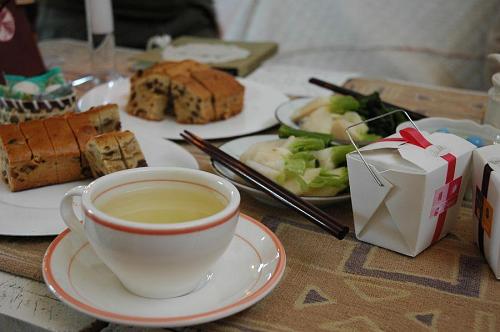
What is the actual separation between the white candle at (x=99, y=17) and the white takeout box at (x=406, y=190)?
1.09 m

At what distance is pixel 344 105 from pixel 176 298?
0.70 m

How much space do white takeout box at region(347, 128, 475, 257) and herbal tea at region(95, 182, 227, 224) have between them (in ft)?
0.72

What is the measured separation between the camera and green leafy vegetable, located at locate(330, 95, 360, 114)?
3.97 ft

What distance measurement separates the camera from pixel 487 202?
732 mm

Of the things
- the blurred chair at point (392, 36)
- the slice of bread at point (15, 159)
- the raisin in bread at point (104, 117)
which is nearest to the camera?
the slice of bread at point (15, 159)

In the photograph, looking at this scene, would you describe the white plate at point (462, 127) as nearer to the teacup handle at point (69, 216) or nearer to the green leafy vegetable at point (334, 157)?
the green leafy vegetable at point (334, 157)

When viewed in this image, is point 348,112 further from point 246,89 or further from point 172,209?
point 172,209

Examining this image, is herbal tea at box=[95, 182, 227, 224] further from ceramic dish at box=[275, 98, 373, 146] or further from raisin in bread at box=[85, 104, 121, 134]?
ceramic dish at box=[275, 98, 373, 146]

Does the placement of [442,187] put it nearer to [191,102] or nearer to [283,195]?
[283,195]

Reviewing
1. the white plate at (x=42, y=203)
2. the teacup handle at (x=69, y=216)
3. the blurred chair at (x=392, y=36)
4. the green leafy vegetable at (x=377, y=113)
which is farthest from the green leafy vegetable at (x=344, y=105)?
the blurred chair at (x=392, y=36)

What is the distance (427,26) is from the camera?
264 centimetres

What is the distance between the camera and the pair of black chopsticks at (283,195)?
29.3 inches

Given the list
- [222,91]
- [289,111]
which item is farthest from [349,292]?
[222,91]

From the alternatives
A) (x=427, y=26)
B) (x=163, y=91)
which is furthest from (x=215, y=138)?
(x=427, y=26)
